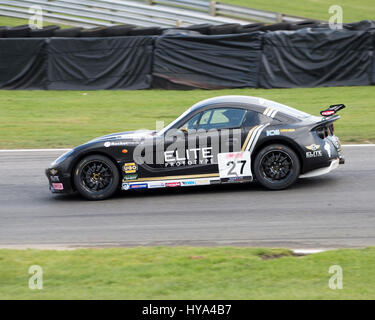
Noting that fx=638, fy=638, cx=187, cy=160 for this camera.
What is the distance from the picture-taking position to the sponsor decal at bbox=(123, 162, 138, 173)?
9383mm

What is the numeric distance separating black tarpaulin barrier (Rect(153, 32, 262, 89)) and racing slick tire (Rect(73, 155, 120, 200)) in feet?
30.2

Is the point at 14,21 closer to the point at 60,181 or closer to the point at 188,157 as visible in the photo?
the point at 60,181

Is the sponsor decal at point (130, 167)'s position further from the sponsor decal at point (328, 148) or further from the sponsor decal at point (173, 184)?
the sponsor decal at point (328, 148)

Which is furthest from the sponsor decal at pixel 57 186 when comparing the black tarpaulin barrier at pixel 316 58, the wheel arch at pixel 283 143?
the black tarpaulin barrier at pixel 316 58

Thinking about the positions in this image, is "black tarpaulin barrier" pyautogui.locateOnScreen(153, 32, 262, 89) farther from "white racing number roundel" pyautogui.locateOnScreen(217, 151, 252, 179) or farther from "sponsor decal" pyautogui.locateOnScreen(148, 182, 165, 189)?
"sponsor decal" pyautogui.locateOnScreen(148, 182, 165, 189)

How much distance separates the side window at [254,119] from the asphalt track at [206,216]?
3.34ft

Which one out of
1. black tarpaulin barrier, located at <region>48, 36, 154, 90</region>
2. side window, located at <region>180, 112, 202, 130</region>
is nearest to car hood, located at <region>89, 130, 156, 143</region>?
side window, located at <region>180, 112, 202, 130</region>

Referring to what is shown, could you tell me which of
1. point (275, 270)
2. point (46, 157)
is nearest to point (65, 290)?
point (275, 270)

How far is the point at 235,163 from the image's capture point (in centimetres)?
918

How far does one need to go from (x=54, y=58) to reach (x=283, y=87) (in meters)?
6.71

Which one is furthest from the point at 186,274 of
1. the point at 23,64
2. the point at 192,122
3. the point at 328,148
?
the point at 23,64

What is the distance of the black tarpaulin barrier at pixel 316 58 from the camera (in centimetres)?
1730
